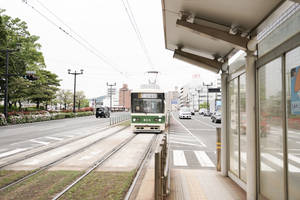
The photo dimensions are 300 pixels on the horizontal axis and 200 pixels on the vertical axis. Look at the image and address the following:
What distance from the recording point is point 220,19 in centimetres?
441

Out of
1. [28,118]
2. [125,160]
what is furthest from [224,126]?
[28,118]

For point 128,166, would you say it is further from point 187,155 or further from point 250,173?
point 250,173

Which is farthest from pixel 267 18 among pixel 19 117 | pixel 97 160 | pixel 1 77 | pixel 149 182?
pixel 1 77

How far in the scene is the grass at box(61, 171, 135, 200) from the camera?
17.1 ft

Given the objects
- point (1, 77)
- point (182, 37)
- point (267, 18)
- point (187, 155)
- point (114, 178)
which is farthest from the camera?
point (1, 77)

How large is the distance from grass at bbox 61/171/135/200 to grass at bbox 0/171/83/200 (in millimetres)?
383

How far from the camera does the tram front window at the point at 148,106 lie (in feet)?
53.5

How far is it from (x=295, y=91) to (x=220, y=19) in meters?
1.97

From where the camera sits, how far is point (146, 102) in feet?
53.9

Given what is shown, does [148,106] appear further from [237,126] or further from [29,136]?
[237,126]

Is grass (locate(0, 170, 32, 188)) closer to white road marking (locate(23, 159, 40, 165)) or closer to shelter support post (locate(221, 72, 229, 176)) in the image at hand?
white road marking (locate(23, 159, 40, 165))

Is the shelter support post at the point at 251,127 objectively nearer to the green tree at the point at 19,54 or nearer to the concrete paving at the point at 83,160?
the concrete paving at the point at 83,160

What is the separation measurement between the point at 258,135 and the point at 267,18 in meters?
1.96

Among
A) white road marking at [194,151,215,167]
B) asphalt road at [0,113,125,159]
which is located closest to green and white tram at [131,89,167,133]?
asphalt road at [0,113,125,159]
